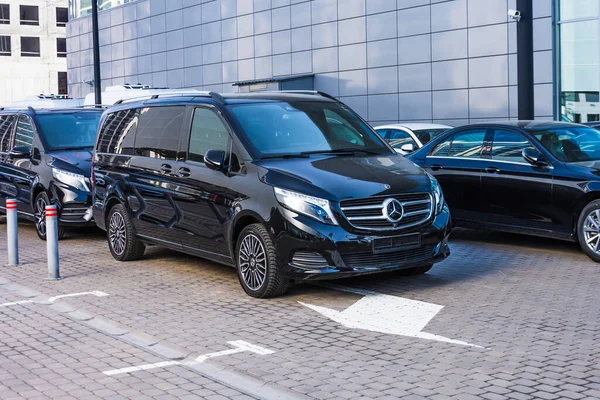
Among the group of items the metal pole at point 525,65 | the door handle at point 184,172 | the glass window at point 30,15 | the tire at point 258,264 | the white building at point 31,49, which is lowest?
the tire at point 258,264

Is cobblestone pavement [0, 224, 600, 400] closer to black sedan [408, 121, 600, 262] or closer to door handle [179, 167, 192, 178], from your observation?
black sedan [408, 121, 600, 262]

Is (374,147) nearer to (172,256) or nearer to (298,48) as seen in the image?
(172,256)

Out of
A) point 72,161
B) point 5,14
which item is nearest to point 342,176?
point 72,161

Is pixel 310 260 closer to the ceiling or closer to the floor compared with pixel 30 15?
closer to the floor

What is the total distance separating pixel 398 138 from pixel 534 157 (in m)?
6.95

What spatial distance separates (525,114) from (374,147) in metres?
6.40

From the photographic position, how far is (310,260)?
26.6 ft

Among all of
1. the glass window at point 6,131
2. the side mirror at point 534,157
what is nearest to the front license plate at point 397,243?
the side mirror at point 534,157

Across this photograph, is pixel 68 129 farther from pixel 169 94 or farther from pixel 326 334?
pixel 326 334

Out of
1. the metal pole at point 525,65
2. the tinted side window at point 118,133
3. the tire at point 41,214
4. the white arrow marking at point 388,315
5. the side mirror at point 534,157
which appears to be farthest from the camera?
the metal pole at point 525,65

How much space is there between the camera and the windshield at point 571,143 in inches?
425

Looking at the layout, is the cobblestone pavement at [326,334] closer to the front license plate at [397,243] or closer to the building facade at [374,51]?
the front license plate at [397,243]

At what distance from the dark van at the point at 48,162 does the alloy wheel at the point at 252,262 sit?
203 inches

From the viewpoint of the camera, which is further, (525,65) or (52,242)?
(525,65)
